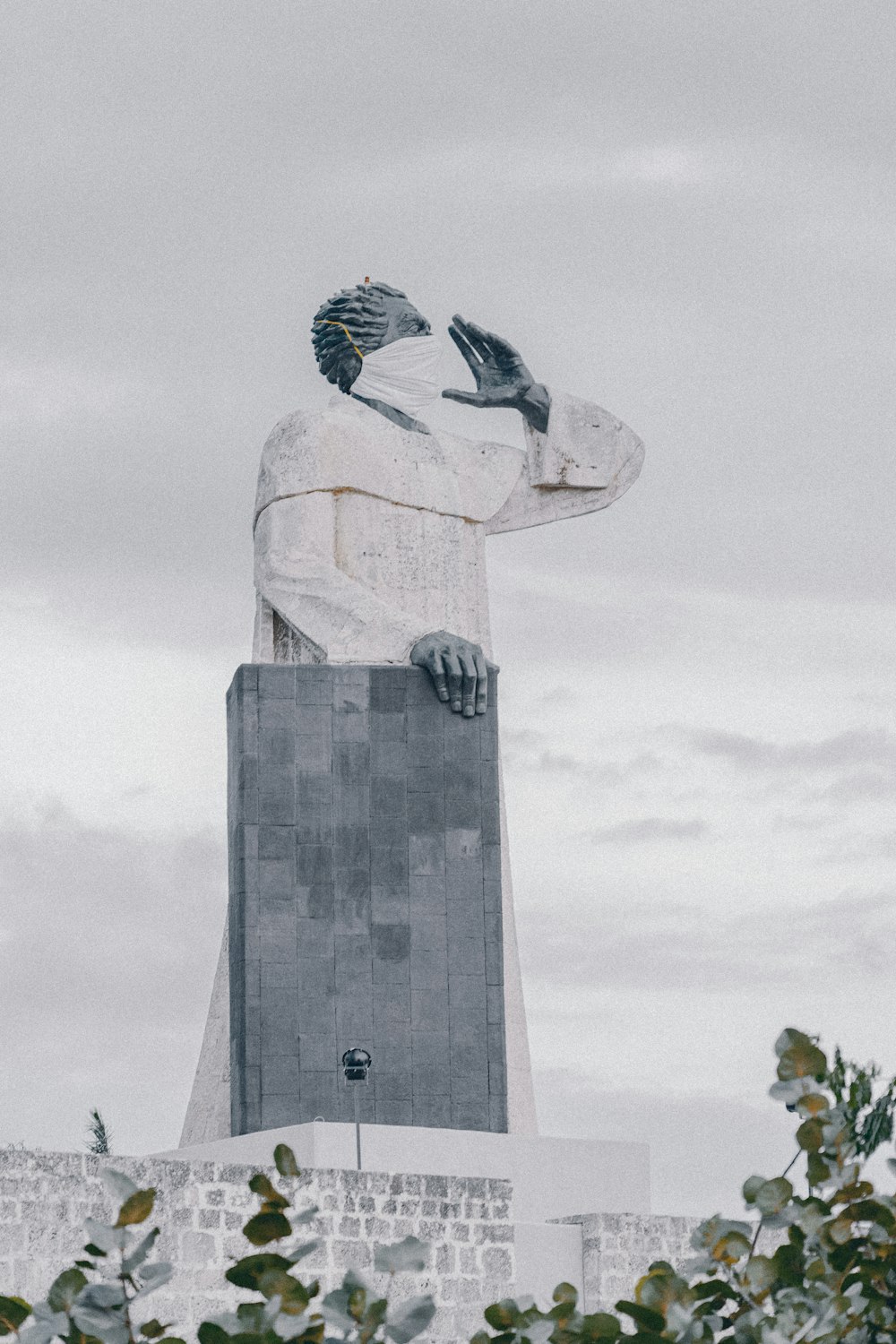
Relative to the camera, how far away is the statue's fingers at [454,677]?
39.8ft

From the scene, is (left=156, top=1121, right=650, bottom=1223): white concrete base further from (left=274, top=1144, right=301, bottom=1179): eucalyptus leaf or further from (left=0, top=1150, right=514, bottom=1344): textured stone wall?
(left=274, top=1144, right=301, bottom=1179): eucalyptus leaf

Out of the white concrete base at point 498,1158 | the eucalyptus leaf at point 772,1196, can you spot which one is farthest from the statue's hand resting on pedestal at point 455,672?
the eucalyptus leaf at point 772,1196

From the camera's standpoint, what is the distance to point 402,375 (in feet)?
43.2

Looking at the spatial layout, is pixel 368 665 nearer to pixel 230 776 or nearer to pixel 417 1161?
pixel 230 776

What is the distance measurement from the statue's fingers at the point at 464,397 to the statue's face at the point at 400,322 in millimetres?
395

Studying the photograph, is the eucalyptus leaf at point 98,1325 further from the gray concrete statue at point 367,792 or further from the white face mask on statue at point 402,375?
the white face mask on statue at point 402,375

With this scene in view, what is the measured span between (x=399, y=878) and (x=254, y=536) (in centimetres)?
225

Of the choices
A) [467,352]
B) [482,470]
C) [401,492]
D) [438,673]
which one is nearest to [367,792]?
[438,673]

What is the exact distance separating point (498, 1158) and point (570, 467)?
408 centimetres

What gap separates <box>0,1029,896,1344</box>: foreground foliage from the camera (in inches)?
165

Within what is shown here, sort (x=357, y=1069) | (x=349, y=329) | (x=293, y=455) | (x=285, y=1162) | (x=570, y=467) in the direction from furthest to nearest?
(x=570, y=467), (x=349, y=329), (x=293, y=455), (x=357, y=1069), (x=285, y=1162)

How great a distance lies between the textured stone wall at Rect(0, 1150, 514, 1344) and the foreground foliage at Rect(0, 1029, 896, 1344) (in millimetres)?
4619

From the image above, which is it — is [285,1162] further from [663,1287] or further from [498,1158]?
[498,1158]

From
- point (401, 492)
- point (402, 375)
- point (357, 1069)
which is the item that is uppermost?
point (402, 375)
